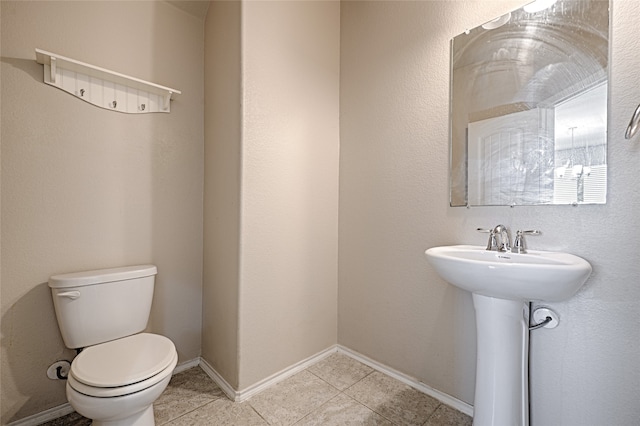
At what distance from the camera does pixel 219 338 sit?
1.63m

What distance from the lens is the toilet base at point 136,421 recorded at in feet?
3.58

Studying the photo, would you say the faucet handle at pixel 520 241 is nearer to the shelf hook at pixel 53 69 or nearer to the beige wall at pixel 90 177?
the beige wall at pixel 90 177

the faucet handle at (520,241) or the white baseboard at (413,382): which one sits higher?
the faucet handle at (520,241)

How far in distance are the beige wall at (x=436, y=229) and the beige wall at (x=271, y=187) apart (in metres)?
0.17

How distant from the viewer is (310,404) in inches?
56.5

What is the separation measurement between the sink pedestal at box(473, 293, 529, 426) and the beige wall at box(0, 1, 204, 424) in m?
1.63

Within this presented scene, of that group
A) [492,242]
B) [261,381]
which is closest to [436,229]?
[492,242]

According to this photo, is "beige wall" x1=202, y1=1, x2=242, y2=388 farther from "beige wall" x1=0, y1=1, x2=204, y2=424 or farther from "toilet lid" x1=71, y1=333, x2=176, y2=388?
"toilet lid" x1=71, y1=333, x2=176, y2=388

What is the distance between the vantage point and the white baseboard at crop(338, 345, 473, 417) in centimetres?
138

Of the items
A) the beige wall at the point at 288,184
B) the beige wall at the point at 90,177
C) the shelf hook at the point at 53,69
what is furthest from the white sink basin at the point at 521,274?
the shelf hook at the point at 53,69

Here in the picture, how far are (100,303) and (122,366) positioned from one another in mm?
366

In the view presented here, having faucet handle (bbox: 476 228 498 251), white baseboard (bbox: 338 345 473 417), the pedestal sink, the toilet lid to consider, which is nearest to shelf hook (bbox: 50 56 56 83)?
the toilet lid

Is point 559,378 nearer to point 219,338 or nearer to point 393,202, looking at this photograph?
point 393,202

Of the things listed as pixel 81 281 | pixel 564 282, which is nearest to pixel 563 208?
pixel 564 282
